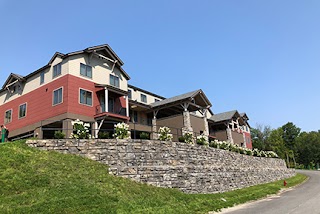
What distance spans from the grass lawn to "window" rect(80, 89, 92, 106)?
323 inches

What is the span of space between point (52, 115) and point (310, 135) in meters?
83.2

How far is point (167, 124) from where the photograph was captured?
3316 centimetres

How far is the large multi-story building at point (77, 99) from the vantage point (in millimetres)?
24641

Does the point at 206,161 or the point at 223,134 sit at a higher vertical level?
the point at 223,134

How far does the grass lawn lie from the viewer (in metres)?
11.4

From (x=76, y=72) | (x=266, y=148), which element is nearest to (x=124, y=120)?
(x=76, y=72)

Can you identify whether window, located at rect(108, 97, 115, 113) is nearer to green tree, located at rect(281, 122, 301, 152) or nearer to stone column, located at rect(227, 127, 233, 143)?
stone column, located at rect(227, 127, 233, 143)

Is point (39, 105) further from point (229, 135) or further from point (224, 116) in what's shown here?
point (224, 116)

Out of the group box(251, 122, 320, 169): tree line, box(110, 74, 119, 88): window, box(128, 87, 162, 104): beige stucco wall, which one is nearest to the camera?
box(110, 74, 119, 88): window

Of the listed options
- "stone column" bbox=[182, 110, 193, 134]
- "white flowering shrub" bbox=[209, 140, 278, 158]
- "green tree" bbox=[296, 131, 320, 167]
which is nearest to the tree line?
"green tree" bbox=[296, 131, 320, 167]

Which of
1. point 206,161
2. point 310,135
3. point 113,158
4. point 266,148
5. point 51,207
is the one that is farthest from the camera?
point 310,135

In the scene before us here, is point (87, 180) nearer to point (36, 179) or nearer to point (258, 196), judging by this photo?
point (36, 179)

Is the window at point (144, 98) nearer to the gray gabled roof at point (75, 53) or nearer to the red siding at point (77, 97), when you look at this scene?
the gray gabled roof at point (75, 53)

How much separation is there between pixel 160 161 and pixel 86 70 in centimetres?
1301
